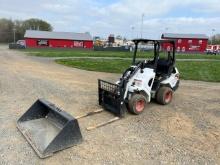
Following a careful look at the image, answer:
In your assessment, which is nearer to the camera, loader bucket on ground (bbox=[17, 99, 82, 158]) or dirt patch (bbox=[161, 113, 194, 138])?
loader bucket on ground (bbox=[17, 99, 82, 158])

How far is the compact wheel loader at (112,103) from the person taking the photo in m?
4.69

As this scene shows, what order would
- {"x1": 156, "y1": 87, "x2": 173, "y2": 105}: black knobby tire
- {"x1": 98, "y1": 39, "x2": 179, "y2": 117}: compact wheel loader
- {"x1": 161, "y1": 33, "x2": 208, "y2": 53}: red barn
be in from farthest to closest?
{"x1": 161, "y1": 33, "x2": 208, "y2": 53}: red barn, {"x1": 156, "y1": 87, "x2": 173, "y2": 105}: black knobby tire, {"x1": 98, "y1": 39, "x2": 179, "y2": 117}: compact wheel loader

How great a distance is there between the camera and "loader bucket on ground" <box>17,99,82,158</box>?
14.9 feet

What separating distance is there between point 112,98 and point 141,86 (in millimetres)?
833

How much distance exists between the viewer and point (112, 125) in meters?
5.95

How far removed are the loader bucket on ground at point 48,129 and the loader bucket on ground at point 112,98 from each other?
1623mm

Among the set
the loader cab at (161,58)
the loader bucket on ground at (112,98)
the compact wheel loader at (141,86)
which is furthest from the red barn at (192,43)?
the loader bucket on ground at (112,98)

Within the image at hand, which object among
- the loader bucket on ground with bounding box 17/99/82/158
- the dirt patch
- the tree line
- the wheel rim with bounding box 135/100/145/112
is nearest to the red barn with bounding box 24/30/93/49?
the tree line

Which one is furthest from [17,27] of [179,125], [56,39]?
[179,125]

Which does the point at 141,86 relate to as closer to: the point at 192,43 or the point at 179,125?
the point at 179,125

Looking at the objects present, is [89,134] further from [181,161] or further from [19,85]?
[19,85]

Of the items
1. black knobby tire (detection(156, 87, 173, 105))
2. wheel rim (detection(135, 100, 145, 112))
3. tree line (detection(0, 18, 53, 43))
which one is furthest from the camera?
tree line (detection(0, 18, 53, 43))

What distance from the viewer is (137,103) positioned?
6703 mm

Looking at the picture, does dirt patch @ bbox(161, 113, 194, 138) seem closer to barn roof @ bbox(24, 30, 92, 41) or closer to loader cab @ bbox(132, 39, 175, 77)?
loader cab @ bbox(132, 39, 175, 77)
